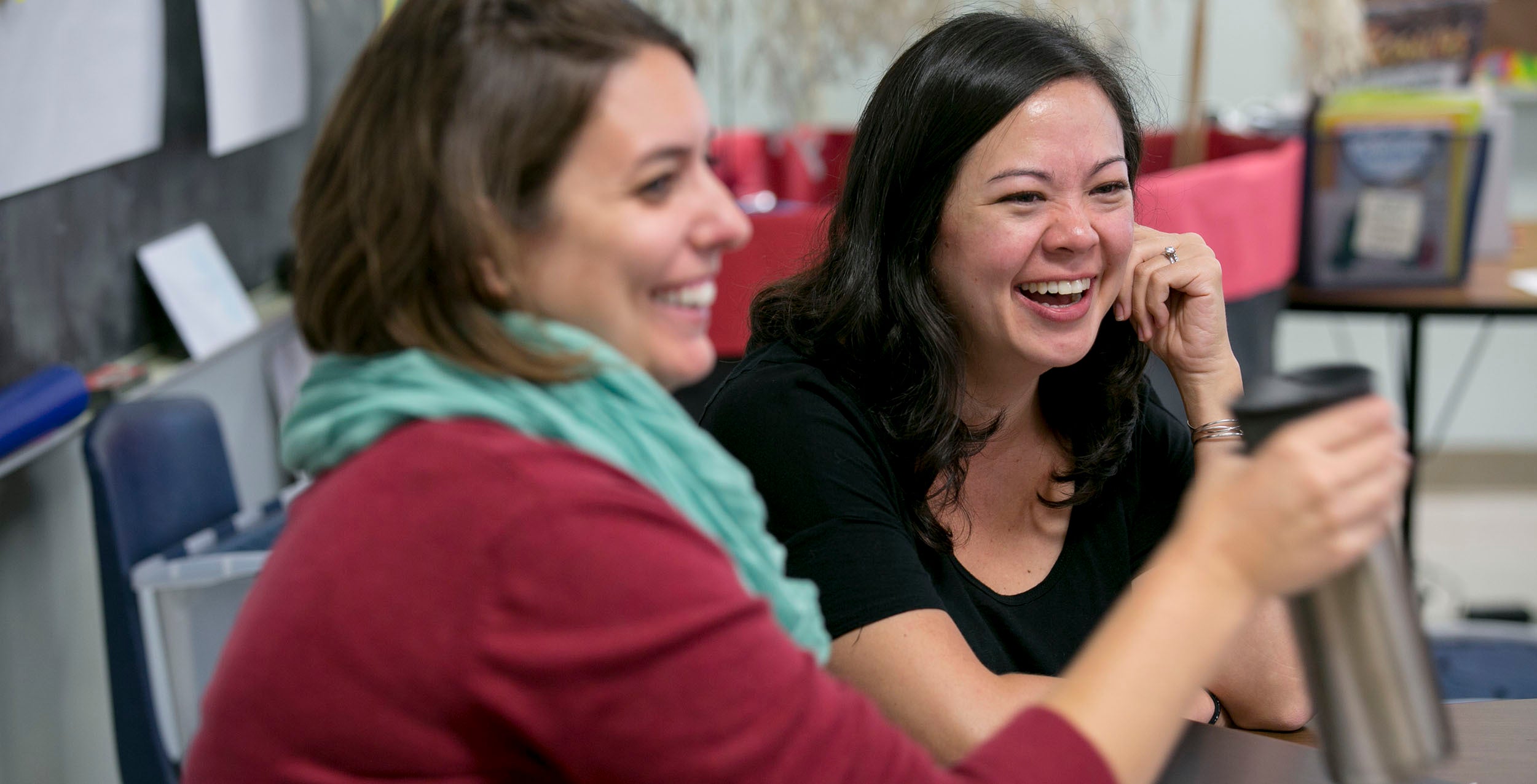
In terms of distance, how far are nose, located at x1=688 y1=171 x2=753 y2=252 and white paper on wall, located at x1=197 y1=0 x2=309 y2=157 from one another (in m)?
1.57

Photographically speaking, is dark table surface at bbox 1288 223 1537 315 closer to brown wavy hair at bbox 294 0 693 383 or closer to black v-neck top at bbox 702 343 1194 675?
black v-neck top at bbox 702 343 1194 675

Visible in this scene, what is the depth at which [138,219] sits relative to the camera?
6.35 feet

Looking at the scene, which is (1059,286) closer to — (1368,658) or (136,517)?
(1368,658)

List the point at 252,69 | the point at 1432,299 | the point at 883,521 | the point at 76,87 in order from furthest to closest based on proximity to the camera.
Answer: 1. the point at 1432,299
2. the point at 252,69
3. the point at 76,87
4. the point at 883,521

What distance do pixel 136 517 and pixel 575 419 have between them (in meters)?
0.98

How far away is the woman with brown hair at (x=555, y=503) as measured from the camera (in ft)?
2.13

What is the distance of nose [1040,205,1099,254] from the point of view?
123cm

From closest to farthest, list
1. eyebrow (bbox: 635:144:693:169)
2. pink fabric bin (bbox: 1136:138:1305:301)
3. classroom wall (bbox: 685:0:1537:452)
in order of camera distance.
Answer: eyebrow (bbox: 635:144:693:169)
pink fabric bin (bbox: 1136:138:1305:301)
classroom wall (bbox: 685:0:1537:452)

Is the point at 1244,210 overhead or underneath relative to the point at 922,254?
underneath

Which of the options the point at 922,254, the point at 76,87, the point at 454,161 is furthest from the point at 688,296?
the point at 76,87

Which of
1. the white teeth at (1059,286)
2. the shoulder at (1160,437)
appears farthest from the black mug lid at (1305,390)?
the shoulder at (1160,437)

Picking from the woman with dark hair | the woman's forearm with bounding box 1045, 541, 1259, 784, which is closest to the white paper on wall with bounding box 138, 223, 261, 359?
the woman with dark hair

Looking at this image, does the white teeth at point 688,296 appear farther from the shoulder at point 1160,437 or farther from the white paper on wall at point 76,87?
the white paper on wall at point 76,87

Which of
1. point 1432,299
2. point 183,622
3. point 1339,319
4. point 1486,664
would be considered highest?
point 183,622
